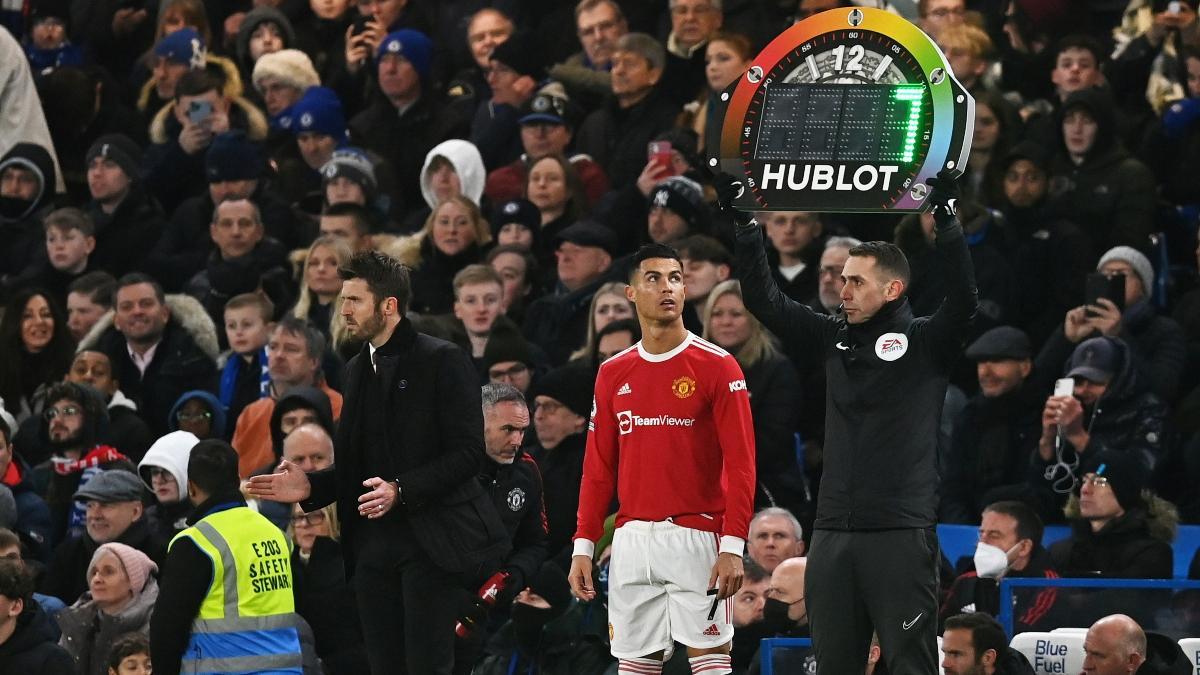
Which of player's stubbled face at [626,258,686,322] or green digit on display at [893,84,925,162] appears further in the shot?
player's stubbled face at [626,258,686,322]

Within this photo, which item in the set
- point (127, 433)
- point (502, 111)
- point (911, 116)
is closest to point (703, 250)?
point (502, 111)

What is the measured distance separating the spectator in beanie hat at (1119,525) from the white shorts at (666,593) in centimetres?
312

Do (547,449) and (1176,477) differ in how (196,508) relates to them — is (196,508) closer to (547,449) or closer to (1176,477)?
(547,449)

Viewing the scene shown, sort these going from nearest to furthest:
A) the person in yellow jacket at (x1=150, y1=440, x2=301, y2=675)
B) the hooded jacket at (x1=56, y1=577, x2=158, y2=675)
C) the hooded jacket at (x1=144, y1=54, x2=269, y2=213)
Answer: the person in yellow jacket at (x1=150, y1=440, x2=301, y2=675) → the hooded jacket at (x1=56, y1=577, x2=158, y2=675) → the hooded jacket at (x1=144, y1=54, x2=269, y2=213)

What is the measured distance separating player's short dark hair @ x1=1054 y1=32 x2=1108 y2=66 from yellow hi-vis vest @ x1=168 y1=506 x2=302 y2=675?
280 inches

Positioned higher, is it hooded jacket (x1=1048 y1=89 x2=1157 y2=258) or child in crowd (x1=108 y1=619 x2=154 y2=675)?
hooded jacket (x1=1048 y1=89 x2=1157 y2=258)

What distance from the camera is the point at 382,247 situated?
1510 centimetres

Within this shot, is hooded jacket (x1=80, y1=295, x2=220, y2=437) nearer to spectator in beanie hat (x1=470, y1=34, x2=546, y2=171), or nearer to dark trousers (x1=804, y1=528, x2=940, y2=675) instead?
spectator in beanie hat (x1=470, y1=34, x2=546, y2=171)

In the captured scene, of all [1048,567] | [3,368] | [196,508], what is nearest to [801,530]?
[1048,567]

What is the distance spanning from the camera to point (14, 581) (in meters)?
10.7

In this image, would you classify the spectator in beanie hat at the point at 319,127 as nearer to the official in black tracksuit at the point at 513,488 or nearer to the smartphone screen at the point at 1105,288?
the official in black tracksuit at the point at 513,488

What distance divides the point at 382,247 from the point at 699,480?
6.58 m

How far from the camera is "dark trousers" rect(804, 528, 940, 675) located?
8.25 m

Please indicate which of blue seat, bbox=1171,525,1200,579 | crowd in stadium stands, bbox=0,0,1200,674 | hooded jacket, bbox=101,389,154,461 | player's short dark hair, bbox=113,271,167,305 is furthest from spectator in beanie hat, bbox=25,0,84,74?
blue seat, bbox=1171,525,1200,579
